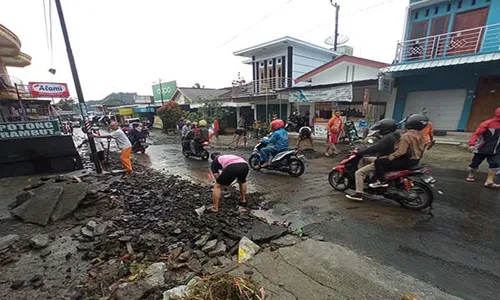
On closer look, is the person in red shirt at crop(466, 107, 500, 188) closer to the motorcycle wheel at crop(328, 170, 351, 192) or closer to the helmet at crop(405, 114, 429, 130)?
the helmet at crop(405, 114, 429, 130)

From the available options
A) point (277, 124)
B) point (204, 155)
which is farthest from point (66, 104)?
point (277, 124)

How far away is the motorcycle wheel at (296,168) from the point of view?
650 centimetres

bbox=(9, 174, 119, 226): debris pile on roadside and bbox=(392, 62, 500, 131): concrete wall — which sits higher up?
bbox=(392, 62, 500, 131): concrete wall

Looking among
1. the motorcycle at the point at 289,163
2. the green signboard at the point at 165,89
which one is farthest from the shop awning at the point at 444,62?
the green signboard at the point at 165,89

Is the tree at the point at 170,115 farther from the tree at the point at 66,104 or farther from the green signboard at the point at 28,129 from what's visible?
the tree at the point at 66,104

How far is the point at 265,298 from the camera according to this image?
2.17m

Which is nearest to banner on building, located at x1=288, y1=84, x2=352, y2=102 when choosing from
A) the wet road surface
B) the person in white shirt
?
the wet road surface

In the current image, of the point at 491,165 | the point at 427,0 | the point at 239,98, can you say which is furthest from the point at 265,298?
the point at 239,98

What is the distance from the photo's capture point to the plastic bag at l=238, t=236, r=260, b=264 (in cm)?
284

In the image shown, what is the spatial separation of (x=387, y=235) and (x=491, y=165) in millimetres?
3738

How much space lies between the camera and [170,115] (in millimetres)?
21188

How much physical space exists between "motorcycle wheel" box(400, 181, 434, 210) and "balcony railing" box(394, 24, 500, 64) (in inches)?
344

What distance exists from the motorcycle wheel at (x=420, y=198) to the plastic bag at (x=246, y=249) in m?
Result: 3.08

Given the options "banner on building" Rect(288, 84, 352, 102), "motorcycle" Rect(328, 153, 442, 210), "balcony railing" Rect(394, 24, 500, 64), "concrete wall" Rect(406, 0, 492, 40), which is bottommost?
"motorcycle" Rect(328, 153, 442, 210)
